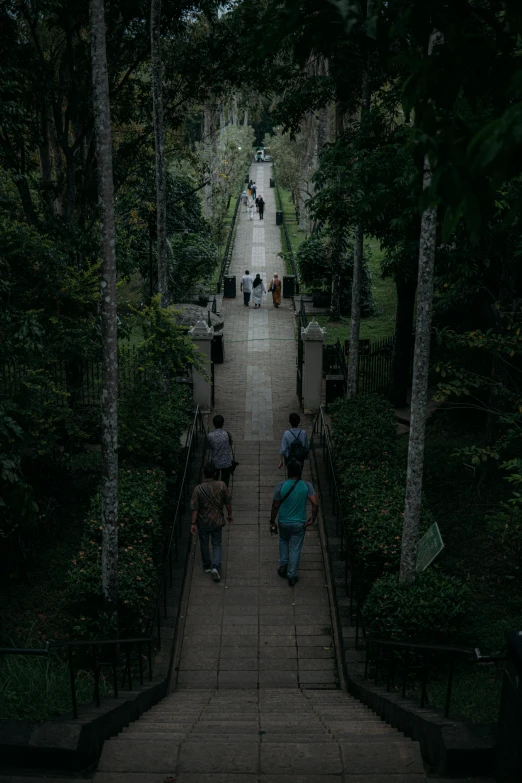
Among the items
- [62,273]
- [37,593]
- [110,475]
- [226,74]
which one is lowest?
[37,593]

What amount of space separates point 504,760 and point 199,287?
76.7 feet

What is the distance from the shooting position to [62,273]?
39.9 feet

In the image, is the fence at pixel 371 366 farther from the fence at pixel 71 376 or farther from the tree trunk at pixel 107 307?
the tree trunk at pixel 107 307

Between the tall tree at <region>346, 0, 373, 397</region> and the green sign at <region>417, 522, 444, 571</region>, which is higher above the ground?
the tall tree at <region>346, 0, 373, 397</region>

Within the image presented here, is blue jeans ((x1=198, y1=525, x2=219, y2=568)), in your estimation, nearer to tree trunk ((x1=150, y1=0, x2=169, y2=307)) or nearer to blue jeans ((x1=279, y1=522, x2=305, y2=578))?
blue jeans ((x1=279, y1=522, x2=305, y2=578))

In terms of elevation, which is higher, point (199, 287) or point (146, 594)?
point (199, 287)

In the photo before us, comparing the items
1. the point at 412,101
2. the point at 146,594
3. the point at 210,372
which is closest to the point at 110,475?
the point at 146,594

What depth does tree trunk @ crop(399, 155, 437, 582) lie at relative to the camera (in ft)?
27.6

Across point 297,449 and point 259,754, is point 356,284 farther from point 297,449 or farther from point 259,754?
point 259,754

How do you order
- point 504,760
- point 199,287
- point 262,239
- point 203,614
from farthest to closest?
point 262,239 < point 199,287 < point 203,614 < point 504,760

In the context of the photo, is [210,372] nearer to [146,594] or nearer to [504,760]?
[146,594]

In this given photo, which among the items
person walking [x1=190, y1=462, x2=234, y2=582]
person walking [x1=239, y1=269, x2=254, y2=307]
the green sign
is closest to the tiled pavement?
person walking [x1=190, y1=462, x2=234, y2=582]

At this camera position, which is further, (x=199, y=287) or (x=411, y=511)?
(x=199, y=287)

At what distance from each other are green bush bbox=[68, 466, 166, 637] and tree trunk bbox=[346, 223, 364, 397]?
531cm
